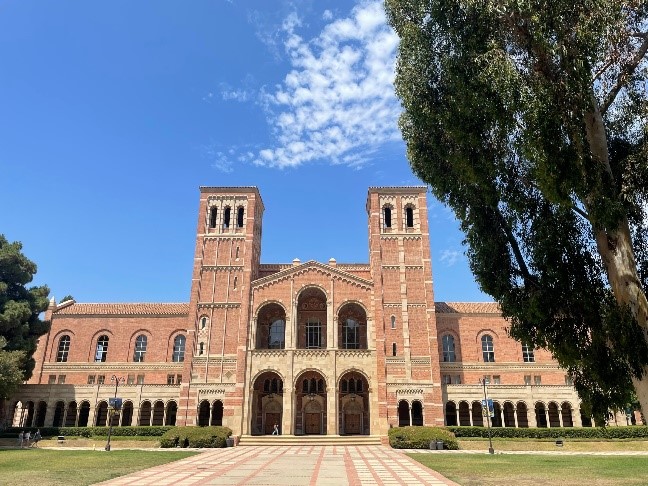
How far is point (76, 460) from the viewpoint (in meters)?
22.8

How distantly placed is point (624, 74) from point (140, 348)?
44.8 metres

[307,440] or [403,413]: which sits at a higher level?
[403,413]

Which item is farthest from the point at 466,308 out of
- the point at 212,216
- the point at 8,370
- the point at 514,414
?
the point at 8,370

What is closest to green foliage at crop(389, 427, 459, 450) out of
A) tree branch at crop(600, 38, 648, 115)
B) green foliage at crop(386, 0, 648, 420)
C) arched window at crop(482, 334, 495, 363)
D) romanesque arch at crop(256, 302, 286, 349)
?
arched window at crop(482, 334, 495, 363)

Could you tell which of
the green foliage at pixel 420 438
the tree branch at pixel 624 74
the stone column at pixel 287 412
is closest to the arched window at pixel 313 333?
the stone column at pixel 287 412

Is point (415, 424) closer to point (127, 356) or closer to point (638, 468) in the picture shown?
point (638, 468)

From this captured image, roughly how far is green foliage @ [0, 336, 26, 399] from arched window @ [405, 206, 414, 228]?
109ft

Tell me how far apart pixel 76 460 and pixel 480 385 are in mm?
30902

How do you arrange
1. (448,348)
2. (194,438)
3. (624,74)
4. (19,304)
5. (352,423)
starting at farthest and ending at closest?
(448,348) → (352,423) → (19,304) → (194,438) → (624,74)

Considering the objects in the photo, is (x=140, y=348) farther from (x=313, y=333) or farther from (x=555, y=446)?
(x=555, y=446)

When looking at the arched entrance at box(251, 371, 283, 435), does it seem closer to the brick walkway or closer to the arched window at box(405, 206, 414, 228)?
the brick walkway

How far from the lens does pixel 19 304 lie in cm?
3797

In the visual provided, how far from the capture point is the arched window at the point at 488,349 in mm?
45700

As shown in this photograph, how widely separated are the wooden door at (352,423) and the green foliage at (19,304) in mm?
25745
